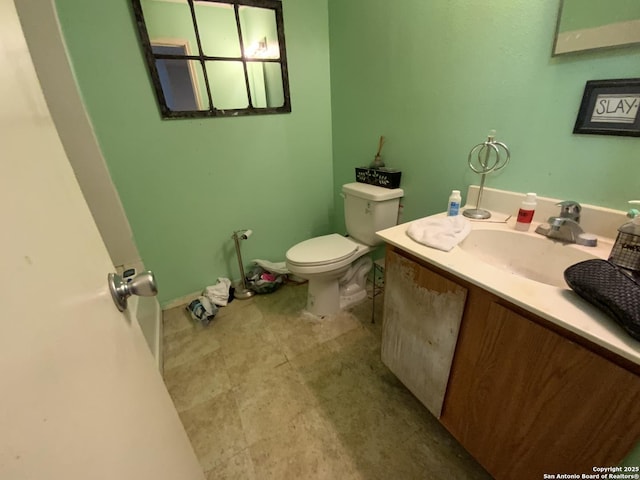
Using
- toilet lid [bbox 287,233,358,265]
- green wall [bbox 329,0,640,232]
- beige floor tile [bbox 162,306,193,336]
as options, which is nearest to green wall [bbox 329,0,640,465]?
green wall [bbox 329,0,640,232]

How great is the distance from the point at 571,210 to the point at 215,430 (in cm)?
158

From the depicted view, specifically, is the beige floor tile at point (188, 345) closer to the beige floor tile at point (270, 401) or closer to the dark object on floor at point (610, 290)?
the beige floor tile at point (270, 401)

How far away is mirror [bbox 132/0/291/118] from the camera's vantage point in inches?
57.4

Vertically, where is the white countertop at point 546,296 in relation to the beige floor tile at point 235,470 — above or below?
above

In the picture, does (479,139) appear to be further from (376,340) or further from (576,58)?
(376,340)

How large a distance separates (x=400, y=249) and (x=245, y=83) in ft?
4.79

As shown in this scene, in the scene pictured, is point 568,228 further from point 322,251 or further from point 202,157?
point 202,157

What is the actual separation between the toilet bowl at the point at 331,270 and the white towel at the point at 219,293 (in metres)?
0.60

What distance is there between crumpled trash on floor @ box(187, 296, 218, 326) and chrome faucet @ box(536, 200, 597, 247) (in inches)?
69.0

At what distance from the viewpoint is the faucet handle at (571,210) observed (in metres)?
0.90

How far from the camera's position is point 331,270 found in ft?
5.09

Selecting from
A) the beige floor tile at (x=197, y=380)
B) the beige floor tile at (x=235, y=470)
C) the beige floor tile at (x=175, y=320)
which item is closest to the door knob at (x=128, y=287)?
the beige floor tile at (x=235, y=470)

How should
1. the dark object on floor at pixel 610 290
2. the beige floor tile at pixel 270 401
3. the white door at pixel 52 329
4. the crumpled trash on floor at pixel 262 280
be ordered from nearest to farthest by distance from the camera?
the white door at pixel 52 329 → the dark object on floor at pixel 610 290 → the beige floor tile at pixel 270 401 → the crumpled trash on floor at pixel 262 280

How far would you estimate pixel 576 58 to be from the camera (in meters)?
0.86
